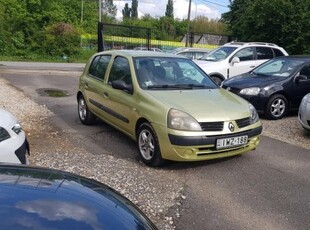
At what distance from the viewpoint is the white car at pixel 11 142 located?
398 cm

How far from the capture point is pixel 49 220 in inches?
71.4

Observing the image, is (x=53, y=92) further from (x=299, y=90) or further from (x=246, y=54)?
(x=299, y=90)

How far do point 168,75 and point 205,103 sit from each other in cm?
96

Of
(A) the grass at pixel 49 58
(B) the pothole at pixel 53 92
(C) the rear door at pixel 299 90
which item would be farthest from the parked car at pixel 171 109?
(A) the grass at pixel 49 58

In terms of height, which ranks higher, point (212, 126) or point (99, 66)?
point (99, 66)

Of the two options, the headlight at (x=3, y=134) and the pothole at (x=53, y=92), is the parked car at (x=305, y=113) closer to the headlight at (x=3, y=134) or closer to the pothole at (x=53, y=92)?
the headlight at (x=3, y=134)

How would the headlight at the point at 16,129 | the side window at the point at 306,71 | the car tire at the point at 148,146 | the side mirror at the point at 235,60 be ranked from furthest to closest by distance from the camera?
the side mirror at the point at 235,60 → the side window at the point at 306,71 → the car tire at the point at 148,146 → the headlight at the point at 16,129

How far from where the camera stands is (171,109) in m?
5.16

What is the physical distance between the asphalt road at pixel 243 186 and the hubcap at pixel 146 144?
291 mm

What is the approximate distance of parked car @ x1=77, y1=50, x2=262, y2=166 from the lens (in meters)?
5.08

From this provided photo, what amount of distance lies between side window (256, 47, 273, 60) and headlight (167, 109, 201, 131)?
8416mm

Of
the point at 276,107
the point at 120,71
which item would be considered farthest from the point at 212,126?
the point at 276,107

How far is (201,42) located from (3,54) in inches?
585

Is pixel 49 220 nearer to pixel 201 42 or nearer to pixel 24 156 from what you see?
pixel 24 156
